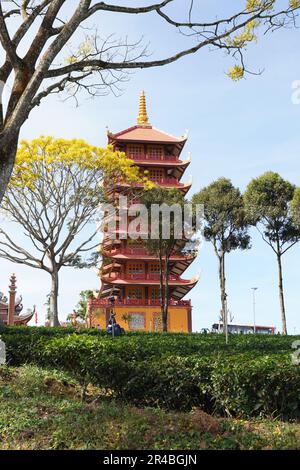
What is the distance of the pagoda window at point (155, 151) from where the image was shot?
1560 inches

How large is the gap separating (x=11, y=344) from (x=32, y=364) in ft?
3.56

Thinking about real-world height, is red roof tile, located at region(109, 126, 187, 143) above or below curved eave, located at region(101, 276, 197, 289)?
above

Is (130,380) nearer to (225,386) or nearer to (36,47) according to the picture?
(225,386)

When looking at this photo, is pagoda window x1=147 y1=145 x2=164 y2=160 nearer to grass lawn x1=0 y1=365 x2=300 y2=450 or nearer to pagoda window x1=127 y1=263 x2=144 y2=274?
pagoda window x1=127 y1=263 x2=144 y2=274

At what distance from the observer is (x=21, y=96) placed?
702 cm

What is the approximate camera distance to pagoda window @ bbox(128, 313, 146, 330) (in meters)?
36.8

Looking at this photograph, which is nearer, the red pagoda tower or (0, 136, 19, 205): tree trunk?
(0, 136, 19, 205): tree trunk

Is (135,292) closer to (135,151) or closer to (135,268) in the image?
(135,268)

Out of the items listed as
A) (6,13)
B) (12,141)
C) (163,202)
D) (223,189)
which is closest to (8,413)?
(12,141)

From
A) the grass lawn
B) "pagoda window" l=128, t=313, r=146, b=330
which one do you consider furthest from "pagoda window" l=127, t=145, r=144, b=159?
the grass lawn

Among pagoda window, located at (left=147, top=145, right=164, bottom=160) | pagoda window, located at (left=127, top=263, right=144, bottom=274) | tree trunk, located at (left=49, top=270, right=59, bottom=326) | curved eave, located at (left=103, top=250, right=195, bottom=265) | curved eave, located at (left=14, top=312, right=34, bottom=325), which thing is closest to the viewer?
tree trunk, located at (left=49, top=270, right=59, bottom=326)

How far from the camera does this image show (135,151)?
39.6 metres

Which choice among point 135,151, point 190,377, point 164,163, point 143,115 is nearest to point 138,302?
point 164,163

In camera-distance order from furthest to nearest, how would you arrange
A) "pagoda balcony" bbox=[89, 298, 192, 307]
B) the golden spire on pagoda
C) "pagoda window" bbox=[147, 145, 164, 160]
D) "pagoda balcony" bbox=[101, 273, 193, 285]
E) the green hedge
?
the golden spire on pagoda → "pagoda window" bbox=[147, 145, 164, 160] → "pagoda balcony" bbox=[101, 273, 193, 285] → "pagoda balcony" bbox=[89, 298, 192, 307] → the green hedge
